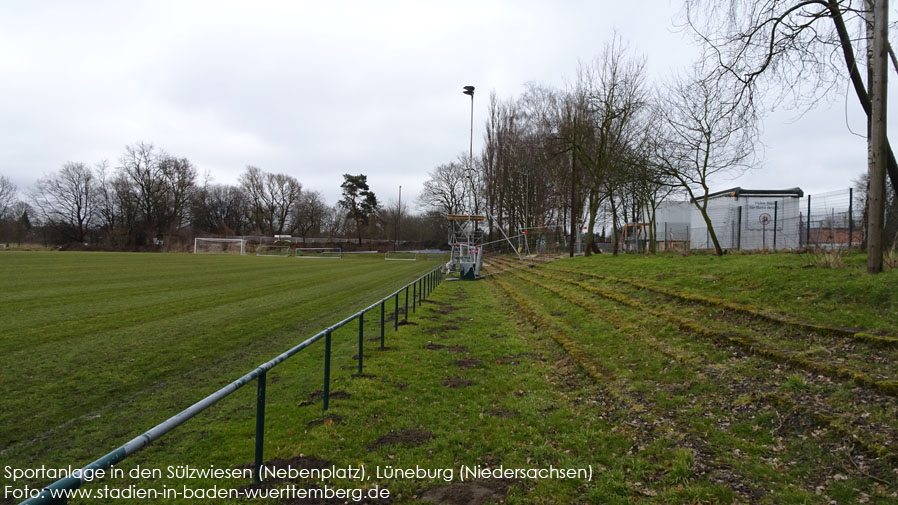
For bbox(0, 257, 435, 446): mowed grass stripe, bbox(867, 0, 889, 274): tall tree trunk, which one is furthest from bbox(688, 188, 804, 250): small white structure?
bbox(0, 257, 435, 446): mowed grass stripe

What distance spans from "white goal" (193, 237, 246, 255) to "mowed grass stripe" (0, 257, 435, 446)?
184 feet

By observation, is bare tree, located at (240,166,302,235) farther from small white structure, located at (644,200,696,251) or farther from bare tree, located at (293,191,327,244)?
small white structure, located at (644,200,696,251)

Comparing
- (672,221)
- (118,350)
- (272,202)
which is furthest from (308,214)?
(118,350)

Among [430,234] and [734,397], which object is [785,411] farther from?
[430,234]

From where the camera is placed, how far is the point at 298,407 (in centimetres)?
548

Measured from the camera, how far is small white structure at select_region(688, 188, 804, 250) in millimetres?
21047

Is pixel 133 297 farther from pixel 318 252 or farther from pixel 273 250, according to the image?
pixel 318 252

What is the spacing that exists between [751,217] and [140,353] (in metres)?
26.0

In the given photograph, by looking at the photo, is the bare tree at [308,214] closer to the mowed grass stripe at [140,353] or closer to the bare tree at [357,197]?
the bare tree at [357,197]

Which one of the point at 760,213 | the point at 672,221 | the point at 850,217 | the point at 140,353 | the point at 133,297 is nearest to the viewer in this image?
the point at 140,353

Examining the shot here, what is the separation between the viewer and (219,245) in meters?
68.6

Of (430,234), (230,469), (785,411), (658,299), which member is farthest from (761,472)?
(430,234)

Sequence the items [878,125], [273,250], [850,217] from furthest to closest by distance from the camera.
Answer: [273,250] → [850,217] → [878,125]

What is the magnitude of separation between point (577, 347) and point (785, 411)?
12.1 feet
